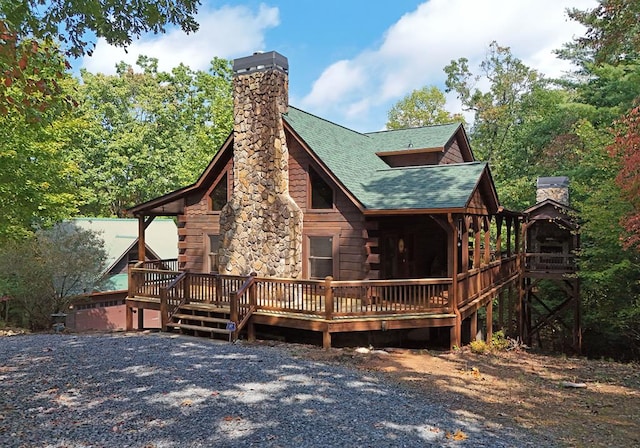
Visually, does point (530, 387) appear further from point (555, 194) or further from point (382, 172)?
point (555, 194)

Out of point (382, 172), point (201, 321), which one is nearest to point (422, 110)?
point (382, 172)

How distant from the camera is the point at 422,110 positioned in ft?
160

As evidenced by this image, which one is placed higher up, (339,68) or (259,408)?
(339,68)

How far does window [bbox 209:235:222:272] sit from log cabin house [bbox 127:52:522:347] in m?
0.06

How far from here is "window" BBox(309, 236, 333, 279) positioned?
50.2 feet

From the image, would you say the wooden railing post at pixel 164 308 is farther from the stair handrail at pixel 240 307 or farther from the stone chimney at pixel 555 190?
the stone chimney at pixel 555 190

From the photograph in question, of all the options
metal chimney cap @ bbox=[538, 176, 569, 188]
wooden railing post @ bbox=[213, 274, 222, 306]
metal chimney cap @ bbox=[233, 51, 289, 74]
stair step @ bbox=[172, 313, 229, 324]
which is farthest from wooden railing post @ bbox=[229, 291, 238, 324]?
metal chimney cap @ bbox=[538, 176, 569, 188]

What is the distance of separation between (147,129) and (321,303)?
3040 cm

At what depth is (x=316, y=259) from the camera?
50.9 feet

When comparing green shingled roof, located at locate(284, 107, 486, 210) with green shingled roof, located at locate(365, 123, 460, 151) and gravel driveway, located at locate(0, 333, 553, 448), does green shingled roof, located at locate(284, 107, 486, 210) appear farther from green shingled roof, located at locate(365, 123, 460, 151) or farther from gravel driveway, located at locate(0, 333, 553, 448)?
gravel driveway, located at locate(0, 333, 553, 448)

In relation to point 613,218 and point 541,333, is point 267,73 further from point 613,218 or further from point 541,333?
point 541,333

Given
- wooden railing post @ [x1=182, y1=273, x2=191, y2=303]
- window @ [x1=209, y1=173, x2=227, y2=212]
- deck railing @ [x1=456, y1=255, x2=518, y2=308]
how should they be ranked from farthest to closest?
window @ [x1=209, y1=173, x2=227, y2=212] → wooden railing post @ [x1=182, y1=273, x2=191, y2=303] → deck railing @ [x1=456, y1=255, x2=518, y2=308]

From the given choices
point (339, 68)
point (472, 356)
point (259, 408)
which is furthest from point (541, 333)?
point (339, 68)

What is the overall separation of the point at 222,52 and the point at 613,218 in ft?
109
